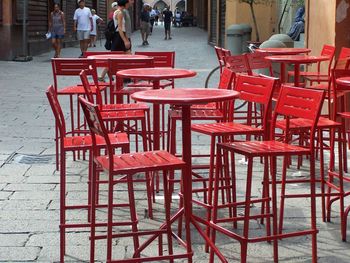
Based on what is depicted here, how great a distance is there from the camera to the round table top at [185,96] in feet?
14.2

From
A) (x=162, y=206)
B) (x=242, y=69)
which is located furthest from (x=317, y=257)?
(x=242, y=69)

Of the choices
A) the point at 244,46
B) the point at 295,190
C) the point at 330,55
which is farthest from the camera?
the point at 244,46

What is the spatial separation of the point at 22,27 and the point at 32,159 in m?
15.2

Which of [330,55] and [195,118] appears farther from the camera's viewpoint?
[330,55]

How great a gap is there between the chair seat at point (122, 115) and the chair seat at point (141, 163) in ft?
5.53

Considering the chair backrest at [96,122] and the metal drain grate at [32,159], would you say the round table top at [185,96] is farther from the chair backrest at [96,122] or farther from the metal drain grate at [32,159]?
the metal drain grate at [32,159]

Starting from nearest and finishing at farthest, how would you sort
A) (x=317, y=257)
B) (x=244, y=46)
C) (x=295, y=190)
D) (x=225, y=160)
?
(x=317, y=257) < (x=225, y=160) < (x=295, y=190) < (x=244, y=46)

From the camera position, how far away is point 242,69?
7863 millimetres

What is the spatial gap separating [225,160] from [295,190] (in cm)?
124

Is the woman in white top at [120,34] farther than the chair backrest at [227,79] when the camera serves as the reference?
Yes

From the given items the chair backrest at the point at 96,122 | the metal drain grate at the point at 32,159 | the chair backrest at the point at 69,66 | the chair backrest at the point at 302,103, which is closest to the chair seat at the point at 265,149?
the chair backrest at the point at 302,103

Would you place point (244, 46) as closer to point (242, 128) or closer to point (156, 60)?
→ point (156, 60)

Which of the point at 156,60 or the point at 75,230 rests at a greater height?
the point at 156,60

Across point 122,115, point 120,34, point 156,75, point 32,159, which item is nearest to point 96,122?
point 156,75
